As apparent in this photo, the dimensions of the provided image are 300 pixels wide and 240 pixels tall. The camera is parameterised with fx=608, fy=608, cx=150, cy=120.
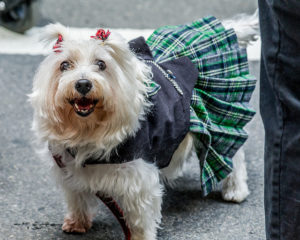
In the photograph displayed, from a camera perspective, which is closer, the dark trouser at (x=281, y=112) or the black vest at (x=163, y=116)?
the dark trouser at (x=281, y=112)

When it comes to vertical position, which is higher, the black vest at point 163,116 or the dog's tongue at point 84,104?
the dog's tongue at point 84,104

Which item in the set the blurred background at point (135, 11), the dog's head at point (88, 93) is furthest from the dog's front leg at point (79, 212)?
the blurred background at point (135, 11)

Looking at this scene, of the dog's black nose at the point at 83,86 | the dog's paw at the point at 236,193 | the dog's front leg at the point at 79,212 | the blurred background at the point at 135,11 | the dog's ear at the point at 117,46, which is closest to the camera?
the dog's black nose at the point at 83,86

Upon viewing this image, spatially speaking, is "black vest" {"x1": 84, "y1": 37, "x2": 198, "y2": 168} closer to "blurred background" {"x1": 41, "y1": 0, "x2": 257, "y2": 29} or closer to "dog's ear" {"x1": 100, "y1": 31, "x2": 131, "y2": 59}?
"dog's ear" {"x1": 100, "y1": 31, "x2": 131, "y2": 59}

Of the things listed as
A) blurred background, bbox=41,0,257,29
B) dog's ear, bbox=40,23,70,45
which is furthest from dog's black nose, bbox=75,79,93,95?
blurred background, bbox=41,0,257,29

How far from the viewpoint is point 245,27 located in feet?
11.9

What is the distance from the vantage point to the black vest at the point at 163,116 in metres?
2.74

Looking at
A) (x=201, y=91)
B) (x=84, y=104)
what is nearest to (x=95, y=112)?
(x=84, y=104)

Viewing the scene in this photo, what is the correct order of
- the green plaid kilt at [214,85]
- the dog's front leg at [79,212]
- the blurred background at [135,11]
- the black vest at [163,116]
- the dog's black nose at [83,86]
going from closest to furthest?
the dog's black nose at [83,86] → the black vest at [163,116] → the dog's front leg at [79,212] → the green plaid kilt at [214,85] → the blurred background at [135,11]

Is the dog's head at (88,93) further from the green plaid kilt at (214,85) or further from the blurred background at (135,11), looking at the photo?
the blurred background at (135,11)

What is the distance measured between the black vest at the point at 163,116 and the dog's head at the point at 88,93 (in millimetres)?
109

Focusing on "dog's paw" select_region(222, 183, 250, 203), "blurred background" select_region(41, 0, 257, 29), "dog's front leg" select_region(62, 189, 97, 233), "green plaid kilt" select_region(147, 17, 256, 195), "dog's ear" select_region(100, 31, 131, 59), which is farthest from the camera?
"blurred background" select_region(41, 0, 257, 29)

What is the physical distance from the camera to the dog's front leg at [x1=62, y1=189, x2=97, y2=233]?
10.2 feet

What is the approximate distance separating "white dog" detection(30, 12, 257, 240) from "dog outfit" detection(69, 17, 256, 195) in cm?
16
